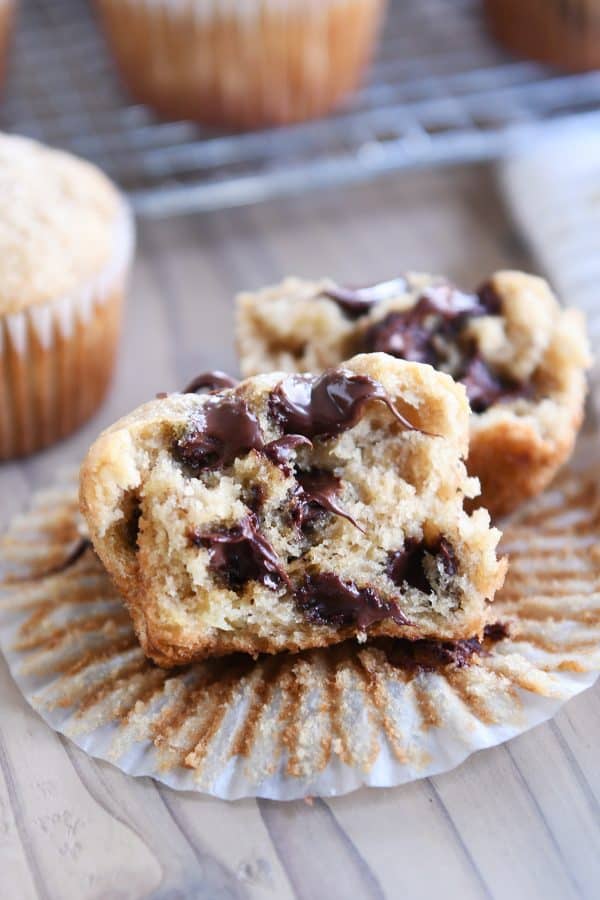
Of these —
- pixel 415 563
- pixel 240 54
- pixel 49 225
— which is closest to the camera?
pixel 415 563

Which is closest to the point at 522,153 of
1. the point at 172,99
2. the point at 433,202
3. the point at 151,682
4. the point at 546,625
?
the point at 433,202

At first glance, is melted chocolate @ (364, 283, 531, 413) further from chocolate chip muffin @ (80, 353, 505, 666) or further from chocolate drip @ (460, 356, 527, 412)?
chocolate chip muffin @ (80, 353, 505, 666)

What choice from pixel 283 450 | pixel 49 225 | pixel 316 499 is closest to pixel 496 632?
pixel 316 499

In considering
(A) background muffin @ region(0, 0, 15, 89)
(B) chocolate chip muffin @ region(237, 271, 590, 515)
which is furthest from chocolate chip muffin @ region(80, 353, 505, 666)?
(A) background muffin @ region(0, 0, 15, 89)

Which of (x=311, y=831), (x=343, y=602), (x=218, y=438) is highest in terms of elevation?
(x=218, y=438)

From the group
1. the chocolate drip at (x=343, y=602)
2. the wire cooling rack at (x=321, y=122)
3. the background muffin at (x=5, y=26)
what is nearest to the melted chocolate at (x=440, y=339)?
Result: the chocolate drip at (x=343, y=602)

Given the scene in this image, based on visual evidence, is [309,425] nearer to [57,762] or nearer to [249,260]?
[57,762]

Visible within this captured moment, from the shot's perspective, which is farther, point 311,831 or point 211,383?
point 211,383

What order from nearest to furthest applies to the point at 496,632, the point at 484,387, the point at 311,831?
the point at 311,831 → the point at 496,632 → the point at 484,387

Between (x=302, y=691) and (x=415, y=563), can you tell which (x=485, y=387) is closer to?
(x=415, y=563)
